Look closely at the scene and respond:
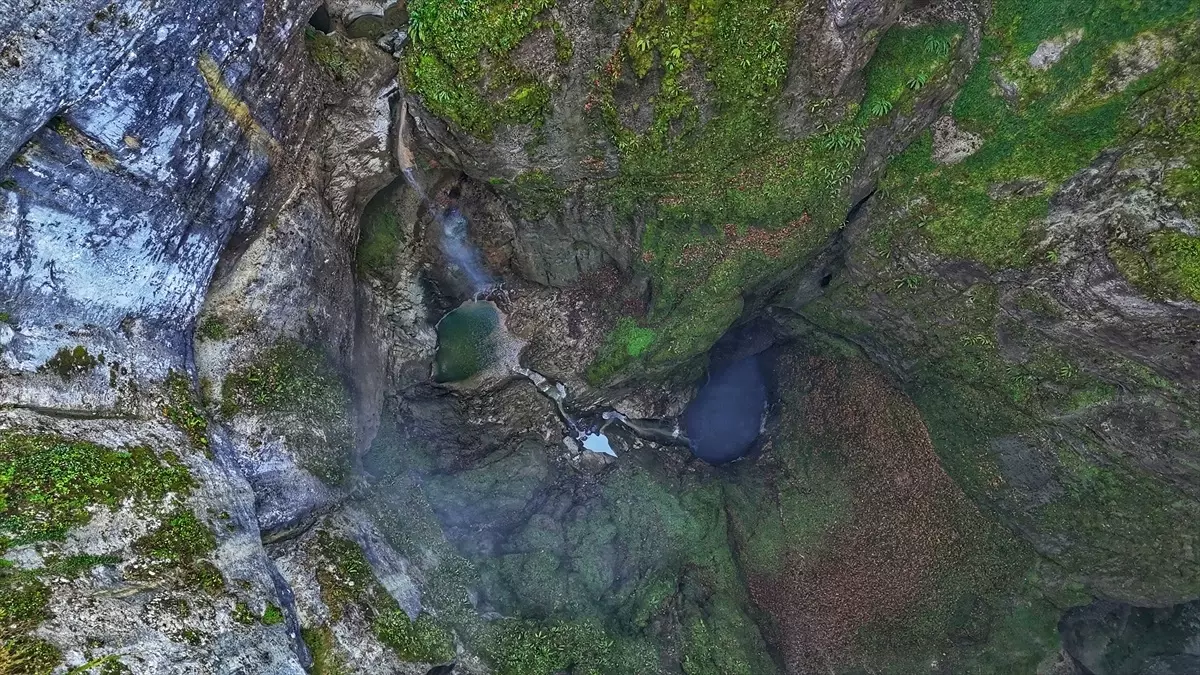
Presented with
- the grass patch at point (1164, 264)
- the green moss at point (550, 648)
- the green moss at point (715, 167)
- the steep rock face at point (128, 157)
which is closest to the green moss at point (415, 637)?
the green moss at point (550, 648)

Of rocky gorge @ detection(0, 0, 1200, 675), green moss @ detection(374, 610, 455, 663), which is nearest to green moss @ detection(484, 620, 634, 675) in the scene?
rocky gorge @ detection(0, 0, 1200, 675)

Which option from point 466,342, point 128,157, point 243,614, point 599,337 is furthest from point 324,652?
point 599,337

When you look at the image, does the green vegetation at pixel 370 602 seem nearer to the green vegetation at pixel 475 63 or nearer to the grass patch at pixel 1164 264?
the green vegetation at pixel 475 63

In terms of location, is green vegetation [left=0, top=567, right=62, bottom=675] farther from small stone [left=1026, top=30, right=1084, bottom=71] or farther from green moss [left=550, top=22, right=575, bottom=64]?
small stone [left=1026, top=30, right=1084, bottom=71]

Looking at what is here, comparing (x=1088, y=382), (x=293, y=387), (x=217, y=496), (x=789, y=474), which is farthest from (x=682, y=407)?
(x=217, y=496)

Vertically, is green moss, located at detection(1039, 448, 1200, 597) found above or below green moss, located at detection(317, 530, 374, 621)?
below

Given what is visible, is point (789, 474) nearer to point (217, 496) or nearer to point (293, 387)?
point (293, 387)

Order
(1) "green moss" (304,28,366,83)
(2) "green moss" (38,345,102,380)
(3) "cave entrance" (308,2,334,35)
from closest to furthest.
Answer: (2) "green moss" (38,345,102,380)
(1) "green moss" (304,28,366,83)
(3) "cave entrance" (308,2,334,35)
